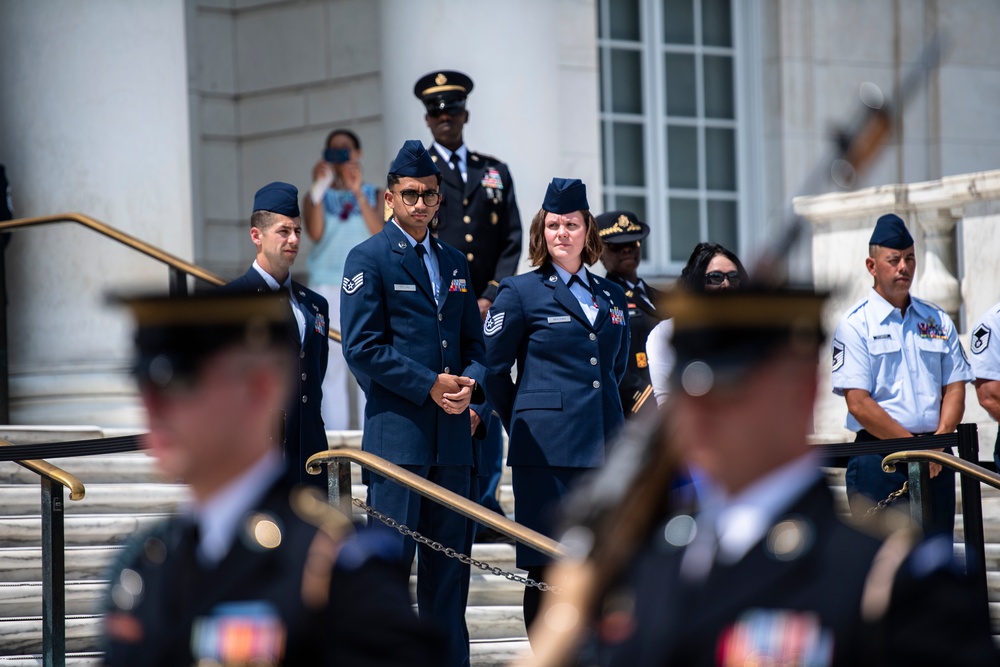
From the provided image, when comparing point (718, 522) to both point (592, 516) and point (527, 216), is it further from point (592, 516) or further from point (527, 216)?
point (527, 216)

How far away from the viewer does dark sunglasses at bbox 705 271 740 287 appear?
6.05m

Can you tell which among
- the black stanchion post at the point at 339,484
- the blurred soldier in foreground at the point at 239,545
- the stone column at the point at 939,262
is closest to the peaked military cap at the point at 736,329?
the blurred soldier in foreground at the point at 239,545

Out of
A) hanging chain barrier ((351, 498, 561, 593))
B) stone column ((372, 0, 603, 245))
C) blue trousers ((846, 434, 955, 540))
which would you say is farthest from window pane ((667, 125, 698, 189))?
hanging chain barrier ((351, 498, 561, 593))

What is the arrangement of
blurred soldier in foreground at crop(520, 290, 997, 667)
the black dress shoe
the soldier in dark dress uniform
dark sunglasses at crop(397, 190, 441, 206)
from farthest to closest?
the black dress shoe, the soldier in dark dress uniform, dark sunglasses at crop(397, 190, 441, 206), blurred soldier in foreground at crop(520, 290, 997, 667)

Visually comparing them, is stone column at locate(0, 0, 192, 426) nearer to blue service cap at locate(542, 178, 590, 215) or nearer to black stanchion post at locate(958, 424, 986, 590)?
blue service cap at locate(542, 178, 590, 215)

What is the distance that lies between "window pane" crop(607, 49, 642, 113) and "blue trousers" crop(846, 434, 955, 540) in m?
6.75

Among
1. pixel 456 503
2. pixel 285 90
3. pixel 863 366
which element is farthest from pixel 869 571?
pixel 285 90

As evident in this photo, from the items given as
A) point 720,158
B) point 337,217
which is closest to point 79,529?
point 337,217

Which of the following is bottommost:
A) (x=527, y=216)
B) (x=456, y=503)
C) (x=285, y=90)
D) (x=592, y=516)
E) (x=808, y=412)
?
(x=456, y=503)

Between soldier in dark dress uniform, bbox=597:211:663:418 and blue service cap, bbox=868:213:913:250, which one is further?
soldier in dark dress uniform, bbox=597:211:663:418

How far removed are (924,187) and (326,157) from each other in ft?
11.1

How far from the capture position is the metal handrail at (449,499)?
17.7 feet

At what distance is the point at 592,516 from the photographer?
223cm

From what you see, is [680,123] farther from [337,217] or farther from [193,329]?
[193,329]
